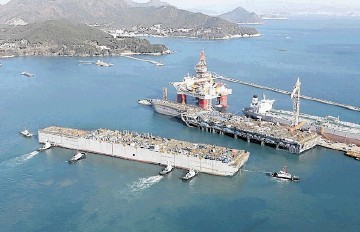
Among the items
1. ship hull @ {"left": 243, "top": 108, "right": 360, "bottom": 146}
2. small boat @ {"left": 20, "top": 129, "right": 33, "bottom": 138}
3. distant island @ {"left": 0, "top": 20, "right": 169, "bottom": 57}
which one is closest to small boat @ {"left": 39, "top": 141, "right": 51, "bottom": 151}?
small boat @ {"left": 20, "top": 129, "right": 33, "bottom": 138}

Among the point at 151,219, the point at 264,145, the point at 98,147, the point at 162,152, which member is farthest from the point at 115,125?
the point at 151,219

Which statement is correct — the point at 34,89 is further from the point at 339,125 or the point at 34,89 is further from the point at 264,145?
the point at 339,125

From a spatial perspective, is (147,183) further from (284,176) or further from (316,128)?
(316,128)

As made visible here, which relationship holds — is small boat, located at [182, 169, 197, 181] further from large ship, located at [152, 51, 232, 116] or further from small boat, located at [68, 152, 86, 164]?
large ship, located at [152, 51, 232, 116]

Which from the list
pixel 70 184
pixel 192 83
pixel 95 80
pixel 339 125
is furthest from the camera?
pixel 95 80

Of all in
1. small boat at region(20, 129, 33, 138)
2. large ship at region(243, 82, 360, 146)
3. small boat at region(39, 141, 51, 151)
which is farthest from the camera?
small boat at region(20, 129, 33, 138)

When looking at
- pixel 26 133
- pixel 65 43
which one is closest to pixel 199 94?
pixel 26 133

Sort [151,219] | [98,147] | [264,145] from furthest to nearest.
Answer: [264,145]
[98,147]
[151,219]
